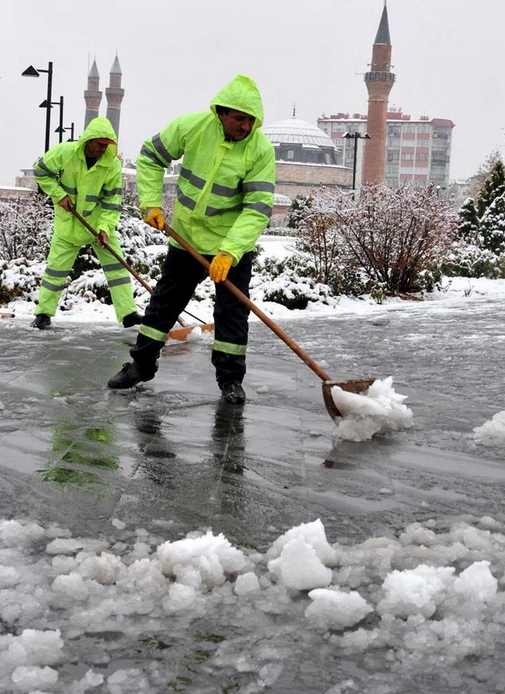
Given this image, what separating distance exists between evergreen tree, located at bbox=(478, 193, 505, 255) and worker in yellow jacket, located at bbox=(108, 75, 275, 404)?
846 inches

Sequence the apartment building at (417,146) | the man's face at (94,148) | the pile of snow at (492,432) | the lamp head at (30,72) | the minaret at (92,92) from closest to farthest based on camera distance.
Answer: the pile of snow at (492,432) → the man's face at (94,148) → the lamp head at (30,72) → the minaret at (92,92) → the apartment building at (417,146)

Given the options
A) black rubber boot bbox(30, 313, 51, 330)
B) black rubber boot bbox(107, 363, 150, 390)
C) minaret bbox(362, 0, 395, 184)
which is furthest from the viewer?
minaret bbox(362, 0, 395, 184)

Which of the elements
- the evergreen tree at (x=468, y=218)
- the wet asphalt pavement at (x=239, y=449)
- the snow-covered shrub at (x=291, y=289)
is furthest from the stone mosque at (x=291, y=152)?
the wet asphalt pavement at (x=239, y=449)

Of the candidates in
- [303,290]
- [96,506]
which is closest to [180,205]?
[96,506]

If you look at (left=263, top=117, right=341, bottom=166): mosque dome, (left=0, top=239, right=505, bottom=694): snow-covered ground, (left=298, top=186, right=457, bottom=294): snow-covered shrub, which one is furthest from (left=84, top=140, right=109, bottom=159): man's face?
(left=263, top=117, right=341, bottom=166): mosque dome

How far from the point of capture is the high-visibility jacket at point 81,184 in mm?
7777

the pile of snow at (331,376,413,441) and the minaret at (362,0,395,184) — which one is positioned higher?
the minaret at (362,0,395,184)

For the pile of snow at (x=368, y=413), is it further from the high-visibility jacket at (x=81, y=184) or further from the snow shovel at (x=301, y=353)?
the high-visibility jacket at (x=81, y=184)

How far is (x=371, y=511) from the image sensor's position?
3.25 meters

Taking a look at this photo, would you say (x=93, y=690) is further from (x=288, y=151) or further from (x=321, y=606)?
(x=288, y=151)

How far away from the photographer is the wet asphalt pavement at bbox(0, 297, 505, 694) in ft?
10.4

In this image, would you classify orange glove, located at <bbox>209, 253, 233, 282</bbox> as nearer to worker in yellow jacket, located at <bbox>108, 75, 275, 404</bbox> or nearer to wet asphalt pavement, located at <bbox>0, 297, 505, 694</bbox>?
worker in yellow jacket, located at <bbox>108, 75, 275, 404</bbox>

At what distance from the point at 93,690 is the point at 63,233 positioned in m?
6.39

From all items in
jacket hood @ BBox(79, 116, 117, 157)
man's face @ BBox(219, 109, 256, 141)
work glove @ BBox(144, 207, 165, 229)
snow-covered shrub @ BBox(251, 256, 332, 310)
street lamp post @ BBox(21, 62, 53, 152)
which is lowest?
snow-covered shrub @ BBox(251, 256, 332, 310)
